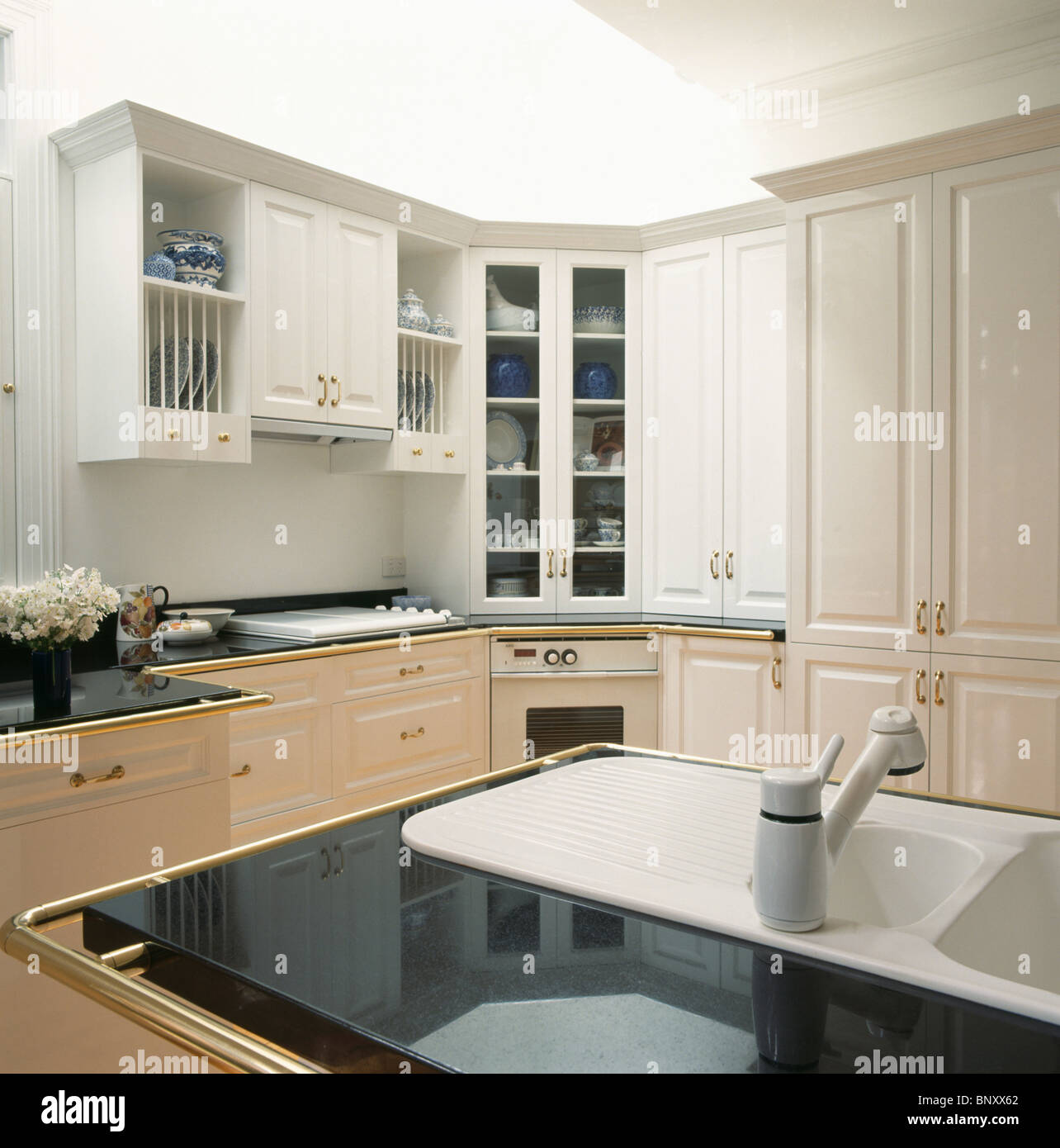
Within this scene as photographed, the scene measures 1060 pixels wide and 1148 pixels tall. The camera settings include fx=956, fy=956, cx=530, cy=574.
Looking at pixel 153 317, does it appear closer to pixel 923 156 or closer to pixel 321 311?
pixel 321 311

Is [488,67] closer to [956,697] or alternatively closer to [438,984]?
[956,697]

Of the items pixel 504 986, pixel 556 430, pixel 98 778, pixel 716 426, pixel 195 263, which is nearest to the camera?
pixel 504 986

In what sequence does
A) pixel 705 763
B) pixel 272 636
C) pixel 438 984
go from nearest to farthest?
pixel 438 984
pixel 705 763
pixel 272 636

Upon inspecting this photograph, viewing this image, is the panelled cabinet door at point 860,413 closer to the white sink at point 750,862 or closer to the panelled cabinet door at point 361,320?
the panelled cabinet door at point 361,320

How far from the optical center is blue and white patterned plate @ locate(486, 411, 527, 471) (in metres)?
3.89

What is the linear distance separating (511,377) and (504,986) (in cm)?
330

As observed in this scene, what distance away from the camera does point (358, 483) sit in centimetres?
390

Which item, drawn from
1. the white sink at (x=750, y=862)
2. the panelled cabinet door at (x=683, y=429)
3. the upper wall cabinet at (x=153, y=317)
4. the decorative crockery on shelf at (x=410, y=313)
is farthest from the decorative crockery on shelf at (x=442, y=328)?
the white sink at (x=750, y=862)

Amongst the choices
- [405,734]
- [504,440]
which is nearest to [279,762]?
[405,734]

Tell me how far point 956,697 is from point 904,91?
230 centimetres

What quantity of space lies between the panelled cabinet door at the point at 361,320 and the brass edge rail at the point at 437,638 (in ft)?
2.61

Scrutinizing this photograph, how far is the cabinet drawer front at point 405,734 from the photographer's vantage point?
3078mm

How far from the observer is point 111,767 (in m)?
2.01
